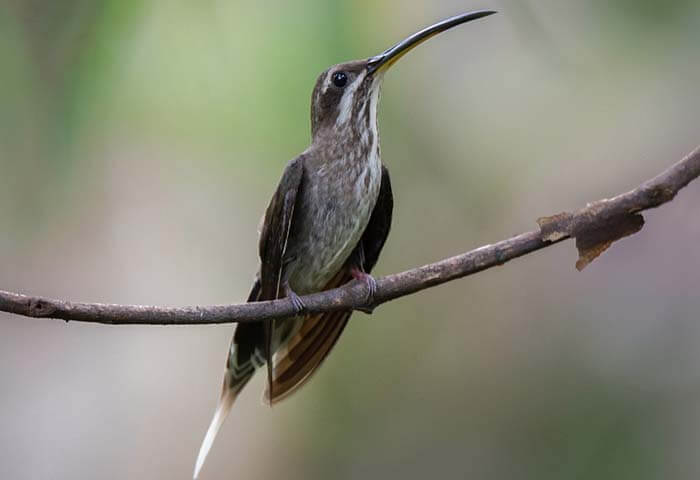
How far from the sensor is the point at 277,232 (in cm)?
308

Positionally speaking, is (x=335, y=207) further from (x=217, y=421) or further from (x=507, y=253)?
(x=507, y=253)

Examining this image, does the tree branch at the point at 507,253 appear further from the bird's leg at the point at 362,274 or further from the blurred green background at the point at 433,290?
the blurred green background at the point at 433,290

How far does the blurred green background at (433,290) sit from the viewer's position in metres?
4.23

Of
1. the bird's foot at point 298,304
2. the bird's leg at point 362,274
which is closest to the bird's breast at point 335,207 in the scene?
the bird's leg at point 362,274

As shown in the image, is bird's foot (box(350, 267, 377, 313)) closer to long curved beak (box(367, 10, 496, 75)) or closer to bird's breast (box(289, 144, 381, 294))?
bird's breast (box(289, 144, 381, 294))

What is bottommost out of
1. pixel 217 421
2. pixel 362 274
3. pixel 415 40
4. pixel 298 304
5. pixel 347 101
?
pixel 217 421

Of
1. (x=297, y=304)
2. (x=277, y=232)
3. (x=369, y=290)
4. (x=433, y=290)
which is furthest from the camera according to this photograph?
(x=433, y=290)

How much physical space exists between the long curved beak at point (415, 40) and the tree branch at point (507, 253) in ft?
3.06

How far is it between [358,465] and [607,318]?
1611mm

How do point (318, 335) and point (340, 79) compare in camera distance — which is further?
point (318, 335)

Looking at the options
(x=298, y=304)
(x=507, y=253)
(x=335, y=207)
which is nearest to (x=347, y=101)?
(x=335, y=207)

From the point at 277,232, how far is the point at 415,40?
32.0 inches

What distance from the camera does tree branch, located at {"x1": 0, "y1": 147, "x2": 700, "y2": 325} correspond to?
194 centimetres

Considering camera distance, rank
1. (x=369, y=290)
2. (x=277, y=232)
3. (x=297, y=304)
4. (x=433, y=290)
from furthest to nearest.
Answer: (x=433, y=290), (x=277, y=232), (x=369, y=290), (x=297, y=304)
